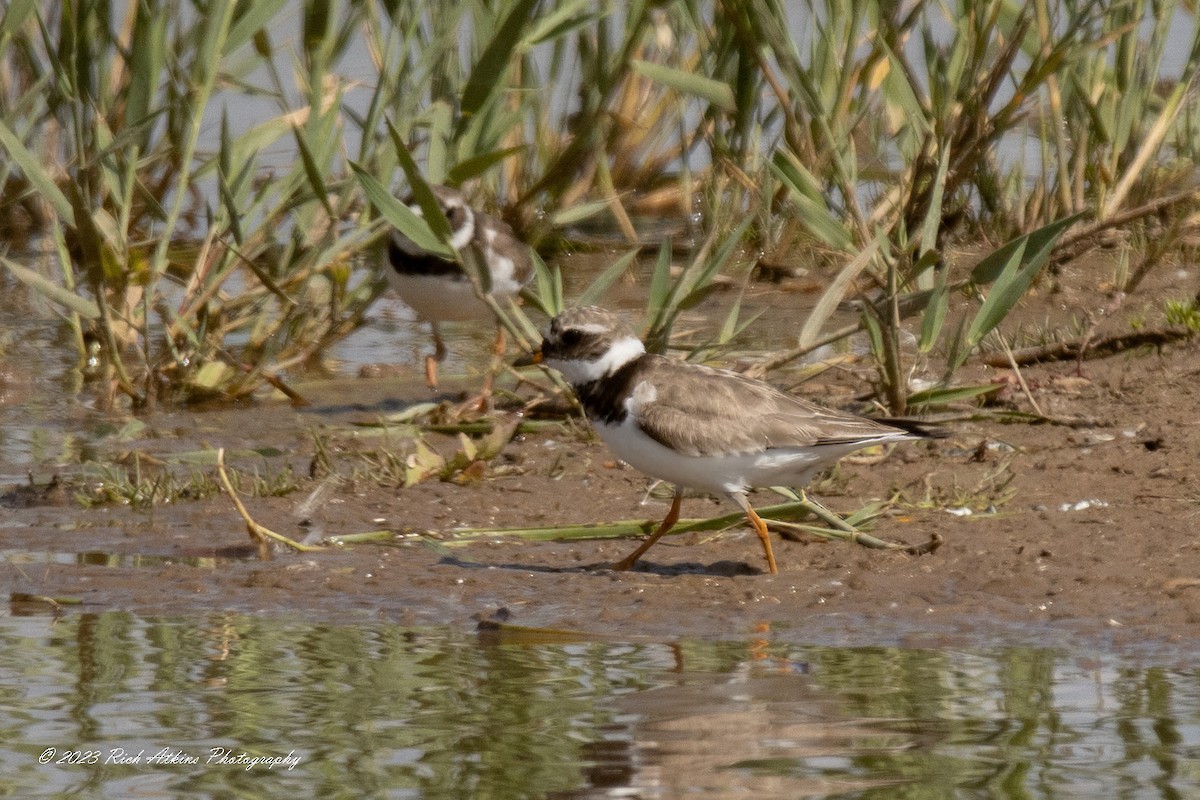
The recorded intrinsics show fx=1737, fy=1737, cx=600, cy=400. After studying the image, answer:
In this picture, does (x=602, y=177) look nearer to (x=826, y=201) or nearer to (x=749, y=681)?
(x=826, y=201)

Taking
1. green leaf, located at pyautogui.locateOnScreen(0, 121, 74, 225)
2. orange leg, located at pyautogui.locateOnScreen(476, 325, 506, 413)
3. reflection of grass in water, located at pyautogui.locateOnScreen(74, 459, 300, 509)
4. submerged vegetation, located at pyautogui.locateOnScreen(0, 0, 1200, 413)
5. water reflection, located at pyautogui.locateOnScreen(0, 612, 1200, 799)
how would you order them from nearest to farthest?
1. water reflection, located at pyautogui.locateOnScreen(0, 612, 1200, 799)
2. reflection of grass in water, located at pyautogui.locateOnScreen(74, 459, 300, 509)
3. green leaf, located at pyautogui.locateOnScreen(0, 121, 74, 225)
4. submerged vegetation, located at pyautogui.locateOnScreen(0, 0, 1200, 413)
5. orange leg, located at pyautogui.locateOnScreen(476, 325, 506, 413)

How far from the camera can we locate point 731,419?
5.61m

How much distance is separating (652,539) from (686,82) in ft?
8.87

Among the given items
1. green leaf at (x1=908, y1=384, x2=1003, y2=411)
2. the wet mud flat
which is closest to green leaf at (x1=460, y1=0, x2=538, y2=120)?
the wet mud flat

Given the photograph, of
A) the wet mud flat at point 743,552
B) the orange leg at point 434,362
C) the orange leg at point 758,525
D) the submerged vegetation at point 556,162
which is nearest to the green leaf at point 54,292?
the submerged vegetation at point 556,162

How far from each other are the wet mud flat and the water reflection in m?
0.32

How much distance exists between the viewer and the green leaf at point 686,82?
7.48 metres

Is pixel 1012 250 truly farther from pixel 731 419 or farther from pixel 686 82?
pixel 686 82

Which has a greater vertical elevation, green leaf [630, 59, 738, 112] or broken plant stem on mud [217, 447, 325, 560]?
green leaf [630, 59, 738, 112]

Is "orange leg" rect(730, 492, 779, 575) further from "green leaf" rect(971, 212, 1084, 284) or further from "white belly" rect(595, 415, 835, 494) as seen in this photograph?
"green leaf" rect(971, 212, 1084, 284)

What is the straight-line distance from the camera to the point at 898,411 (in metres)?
6.95

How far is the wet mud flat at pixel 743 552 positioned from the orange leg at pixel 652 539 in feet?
0.24

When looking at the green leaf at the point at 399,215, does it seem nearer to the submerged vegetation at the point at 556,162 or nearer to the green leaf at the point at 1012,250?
the submerged vegetation at the point at 556,162

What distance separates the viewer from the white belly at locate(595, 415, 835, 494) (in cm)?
554
